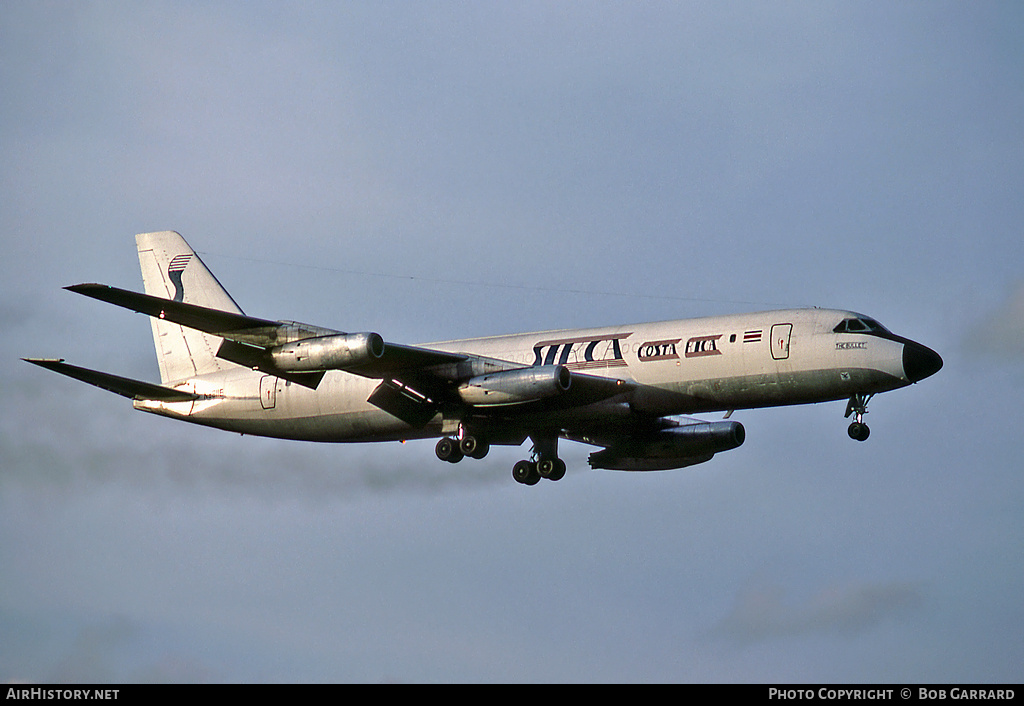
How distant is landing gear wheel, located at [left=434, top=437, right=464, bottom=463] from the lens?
158ft

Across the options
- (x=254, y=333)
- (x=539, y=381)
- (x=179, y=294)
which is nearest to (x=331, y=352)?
(x=254, y=333)

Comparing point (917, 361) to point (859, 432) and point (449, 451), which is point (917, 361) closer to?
point (859, 432)

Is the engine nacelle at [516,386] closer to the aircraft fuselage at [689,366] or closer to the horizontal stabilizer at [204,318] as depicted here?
the aircraft fuselage at [689,366]

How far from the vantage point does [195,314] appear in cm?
4303

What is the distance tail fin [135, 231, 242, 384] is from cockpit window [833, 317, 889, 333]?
77.7ft

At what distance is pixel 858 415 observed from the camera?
44562mm

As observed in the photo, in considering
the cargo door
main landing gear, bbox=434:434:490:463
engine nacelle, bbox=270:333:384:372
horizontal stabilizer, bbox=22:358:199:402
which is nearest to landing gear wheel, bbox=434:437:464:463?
main landing gear, bbox=434:434:490:463

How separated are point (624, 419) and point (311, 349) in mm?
10891

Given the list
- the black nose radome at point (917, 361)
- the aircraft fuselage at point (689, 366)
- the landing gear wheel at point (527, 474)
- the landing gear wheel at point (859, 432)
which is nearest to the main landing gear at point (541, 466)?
the landing gear wheel at point (527, 474)

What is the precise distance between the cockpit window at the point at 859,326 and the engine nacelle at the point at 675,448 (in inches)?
295

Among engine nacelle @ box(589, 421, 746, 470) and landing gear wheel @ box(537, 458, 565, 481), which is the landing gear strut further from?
engine nacelle @ box(589, 421, 746, 470)

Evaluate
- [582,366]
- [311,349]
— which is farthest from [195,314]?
[582,366]

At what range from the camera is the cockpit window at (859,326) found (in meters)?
44.5
